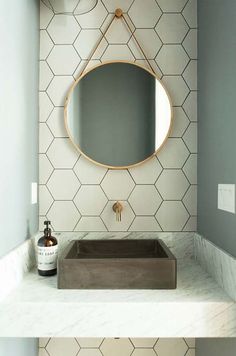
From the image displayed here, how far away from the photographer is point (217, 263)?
55.2 inches

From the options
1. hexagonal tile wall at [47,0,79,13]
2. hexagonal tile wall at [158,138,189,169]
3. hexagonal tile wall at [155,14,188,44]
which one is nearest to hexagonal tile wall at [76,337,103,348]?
hexagonal tile wall at [158,138,189,169]

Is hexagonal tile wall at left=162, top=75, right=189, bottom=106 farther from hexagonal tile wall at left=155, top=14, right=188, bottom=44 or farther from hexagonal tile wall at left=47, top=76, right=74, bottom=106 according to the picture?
hexagonal tile wall at left=47, top=76, right=74, bottom=106

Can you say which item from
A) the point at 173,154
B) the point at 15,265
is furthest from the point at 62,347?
the point at 173,154

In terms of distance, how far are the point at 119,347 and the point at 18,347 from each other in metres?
0.58

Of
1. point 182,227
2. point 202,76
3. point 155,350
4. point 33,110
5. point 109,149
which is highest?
point 202,76

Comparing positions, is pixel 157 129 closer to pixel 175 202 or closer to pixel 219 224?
pixel 175 202

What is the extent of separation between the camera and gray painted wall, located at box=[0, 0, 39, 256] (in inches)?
49.8

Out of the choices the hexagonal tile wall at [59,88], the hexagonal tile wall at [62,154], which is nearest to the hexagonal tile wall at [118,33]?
the hexagonal tile wall at [59,88]

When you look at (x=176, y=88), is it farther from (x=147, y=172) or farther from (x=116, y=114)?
(x=147, y=172)

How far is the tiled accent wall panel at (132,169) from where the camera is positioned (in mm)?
1791

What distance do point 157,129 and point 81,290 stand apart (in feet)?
2.96

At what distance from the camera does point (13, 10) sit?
4.46 feet

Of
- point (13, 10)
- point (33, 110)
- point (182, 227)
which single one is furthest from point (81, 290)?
point (13, 10)

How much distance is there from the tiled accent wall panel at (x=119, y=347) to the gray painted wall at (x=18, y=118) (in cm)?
64
